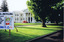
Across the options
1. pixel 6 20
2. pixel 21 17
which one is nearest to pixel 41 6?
pixel 6 20

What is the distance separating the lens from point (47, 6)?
2125cm

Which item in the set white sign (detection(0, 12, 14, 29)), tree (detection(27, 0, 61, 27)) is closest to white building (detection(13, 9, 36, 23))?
tree (detection(27, 0, 61, 27))

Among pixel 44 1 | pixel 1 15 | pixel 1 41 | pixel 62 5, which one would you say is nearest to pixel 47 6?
pixel 44 1

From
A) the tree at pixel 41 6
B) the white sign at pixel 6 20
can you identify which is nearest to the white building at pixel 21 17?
the tree at pixel 41 6

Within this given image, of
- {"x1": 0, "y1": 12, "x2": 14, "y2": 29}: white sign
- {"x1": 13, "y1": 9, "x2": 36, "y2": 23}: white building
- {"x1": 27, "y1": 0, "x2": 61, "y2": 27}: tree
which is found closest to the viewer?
{"x1": 0, "y1": 12, "x2": 14, "y2": 29}: white sign

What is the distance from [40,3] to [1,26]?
1396 cm

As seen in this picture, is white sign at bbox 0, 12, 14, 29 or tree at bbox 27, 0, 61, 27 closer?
white sign at bbox 0, 12, 14, 29

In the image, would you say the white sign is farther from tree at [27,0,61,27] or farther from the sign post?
tree at [27,0,61,27]

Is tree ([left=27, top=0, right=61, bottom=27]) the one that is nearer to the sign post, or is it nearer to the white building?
the sign post

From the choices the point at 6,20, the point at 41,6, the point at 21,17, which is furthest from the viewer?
the point at 21,17

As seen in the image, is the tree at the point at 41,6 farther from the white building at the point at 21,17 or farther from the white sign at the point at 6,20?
the white building at the point at 21,17

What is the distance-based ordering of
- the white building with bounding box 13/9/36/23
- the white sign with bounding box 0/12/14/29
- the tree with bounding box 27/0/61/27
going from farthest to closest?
the white building with bounding box 13/9/36/23 → the tree with bounding box 27/0/61/27 → the white sign with bounding box 0/12/14/29

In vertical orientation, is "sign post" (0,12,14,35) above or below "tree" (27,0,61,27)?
below

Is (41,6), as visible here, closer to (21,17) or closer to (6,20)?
(6,20)
